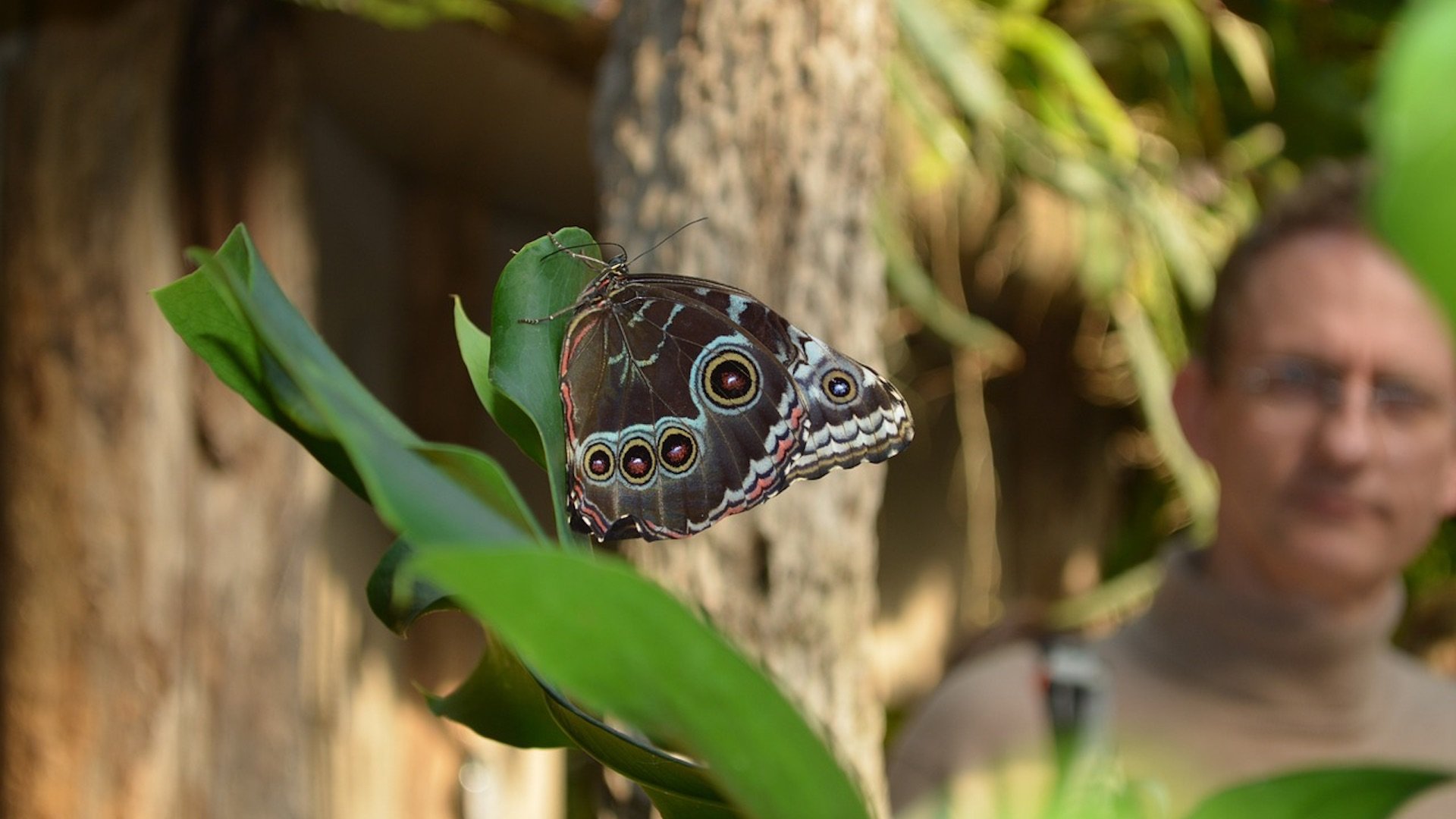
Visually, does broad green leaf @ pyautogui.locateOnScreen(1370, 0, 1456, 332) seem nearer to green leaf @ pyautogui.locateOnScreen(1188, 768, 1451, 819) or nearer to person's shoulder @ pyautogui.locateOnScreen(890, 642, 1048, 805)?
green leaf @ pyautogui.locateOnScreen(1188, 768, 1451, 819)

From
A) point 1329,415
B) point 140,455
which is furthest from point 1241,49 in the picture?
point 140,455

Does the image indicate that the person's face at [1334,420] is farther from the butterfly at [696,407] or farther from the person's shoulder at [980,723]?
the butterfly at [696,407]

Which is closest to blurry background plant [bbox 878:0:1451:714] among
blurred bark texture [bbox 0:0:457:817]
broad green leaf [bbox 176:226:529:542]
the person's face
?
the person's face

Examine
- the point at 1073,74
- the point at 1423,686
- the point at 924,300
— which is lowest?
the point at 1423,686

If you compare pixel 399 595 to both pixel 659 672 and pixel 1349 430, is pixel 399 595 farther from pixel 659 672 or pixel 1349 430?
pixel 1349 430

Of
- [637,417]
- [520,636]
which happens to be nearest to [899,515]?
[637,417]

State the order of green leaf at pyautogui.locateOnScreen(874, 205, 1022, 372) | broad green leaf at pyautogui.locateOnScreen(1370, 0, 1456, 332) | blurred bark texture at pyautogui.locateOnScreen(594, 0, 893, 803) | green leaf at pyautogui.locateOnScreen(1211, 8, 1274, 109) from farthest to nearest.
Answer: green leaf at pyautogui.locateOnScreen(1211, 8, 1274, 109) → green leaf at pyautogui.locateOnScreen(874, 205, 1022, 372) → blurred bark texture at pyautogui.locateOnScreen(594, 0, 893, 803) → broad green leaf at pyautogui.locateOnScreen(1370, 0, 1456, 332)
